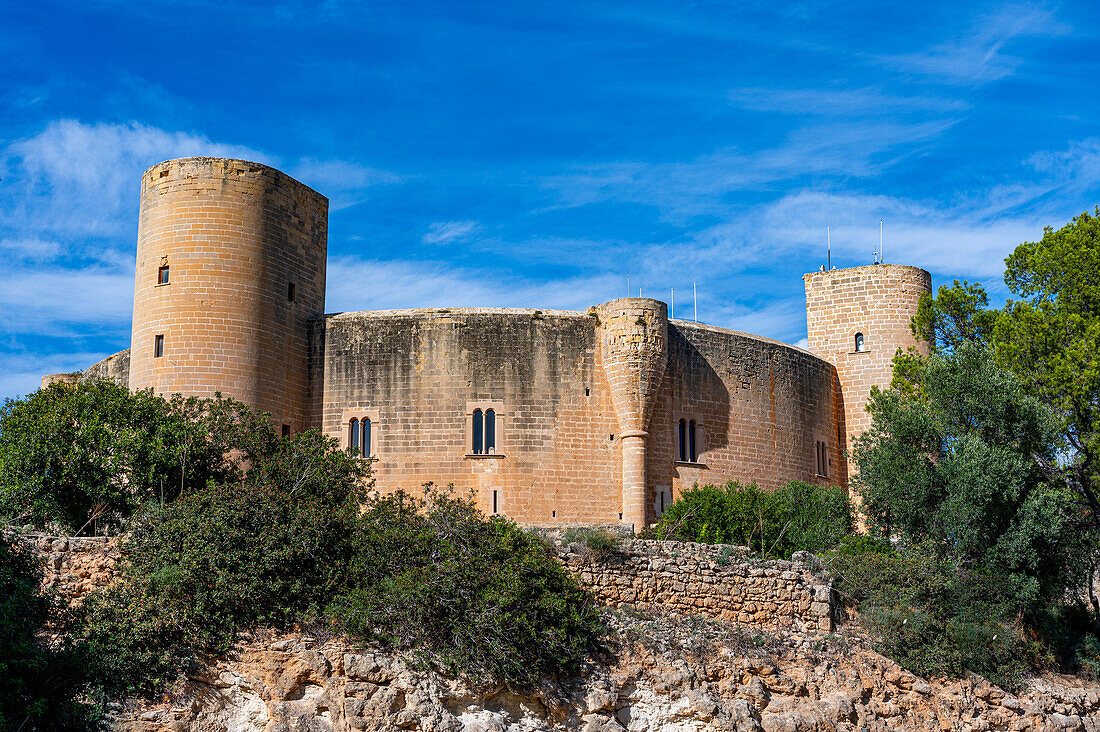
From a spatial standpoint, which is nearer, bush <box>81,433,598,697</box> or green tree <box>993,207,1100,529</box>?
bush <box>81,433,598,697</box>

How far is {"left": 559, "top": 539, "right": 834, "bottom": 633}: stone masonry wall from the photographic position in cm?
2070

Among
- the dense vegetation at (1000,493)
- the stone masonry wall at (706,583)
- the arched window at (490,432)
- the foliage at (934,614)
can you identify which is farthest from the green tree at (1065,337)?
the arched window at (490,432)

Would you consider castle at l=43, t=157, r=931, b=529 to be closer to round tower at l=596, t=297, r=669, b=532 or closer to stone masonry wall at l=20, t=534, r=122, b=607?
round tower at l=596, t=297, r=669, b=532

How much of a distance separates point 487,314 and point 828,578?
12.2m

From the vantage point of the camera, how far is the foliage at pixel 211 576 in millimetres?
16609

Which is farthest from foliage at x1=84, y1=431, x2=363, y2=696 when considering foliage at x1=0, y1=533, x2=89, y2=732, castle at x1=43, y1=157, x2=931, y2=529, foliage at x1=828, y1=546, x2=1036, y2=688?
foliage at x1=828, y1=546, x2=1036, y2=688

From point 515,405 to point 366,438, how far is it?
3936 mm

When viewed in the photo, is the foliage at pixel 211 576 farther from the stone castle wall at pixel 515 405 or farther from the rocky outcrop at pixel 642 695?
the stone castle wall at pixel 515 405

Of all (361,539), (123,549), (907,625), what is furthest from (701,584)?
(123,549)

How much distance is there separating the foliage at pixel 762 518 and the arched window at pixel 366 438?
761cm

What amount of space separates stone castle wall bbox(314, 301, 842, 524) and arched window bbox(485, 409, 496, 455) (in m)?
0.16

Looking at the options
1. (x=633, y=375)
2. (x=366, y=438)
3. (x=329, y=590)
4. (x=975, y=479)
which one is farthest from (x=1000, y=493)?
(x=366, y=438)

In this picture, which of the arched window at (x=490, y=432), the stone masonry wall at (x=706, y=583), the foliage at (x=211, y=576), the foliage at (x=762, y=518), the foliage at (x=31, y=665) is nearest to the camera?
the foliage at (x=31, y=665)

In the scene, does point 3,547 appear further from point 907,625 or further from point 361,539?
point 907,625
